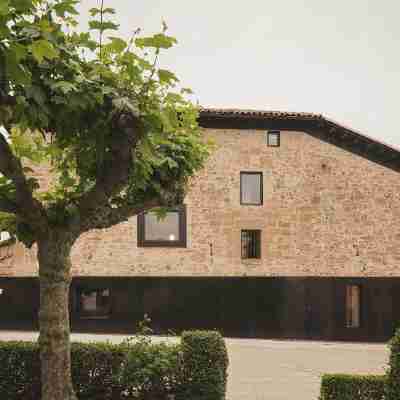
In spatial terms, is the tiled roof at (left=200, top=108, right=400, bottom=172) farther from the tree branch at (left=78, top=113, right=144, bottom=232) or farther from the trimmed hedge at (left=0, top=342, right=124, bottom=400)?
the trimmed hedge at (left=0, top=342, right=124, bottom=400)

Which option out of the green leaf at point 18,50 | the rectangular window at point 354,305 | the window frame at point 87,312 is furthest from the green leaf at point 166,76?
the rectangular window at point 354,305

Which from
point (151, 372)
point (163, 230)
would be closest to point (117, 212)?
point (151, 372)

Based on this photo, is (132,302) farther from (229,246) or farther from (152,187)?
(152,187)

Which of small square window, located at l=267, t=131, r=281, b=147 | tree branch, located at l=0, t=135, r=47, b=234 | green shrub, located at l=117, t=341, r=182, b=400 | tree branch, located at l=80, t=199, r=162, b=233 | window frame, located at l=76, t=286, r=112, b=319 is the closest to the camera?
tree branch, located at l=0, t=135, r=47, b=234

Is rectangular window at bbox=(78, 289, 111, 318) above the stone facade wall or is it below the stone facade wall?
below

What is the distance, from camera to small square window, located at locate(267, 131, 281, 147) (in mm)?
25250

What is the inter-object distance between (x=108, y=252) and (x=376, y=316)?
14.2 m

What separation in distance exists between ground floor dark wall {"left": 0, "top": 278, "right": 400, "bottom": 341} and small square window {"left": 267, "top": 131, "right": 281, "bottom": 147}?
695 cm

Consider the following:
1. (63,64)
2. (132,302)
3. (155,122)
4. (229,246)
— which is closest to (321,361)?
(229,246)

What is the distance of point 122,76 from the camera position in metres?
7.38

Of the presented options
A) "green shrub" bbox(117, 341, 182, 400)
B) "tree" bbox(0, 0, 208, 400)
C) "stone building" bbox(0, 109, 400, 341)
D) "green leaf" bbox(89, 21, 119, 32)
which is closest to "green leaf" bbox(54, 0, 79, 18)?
"tree" bbox(0, 0, 208, 400)

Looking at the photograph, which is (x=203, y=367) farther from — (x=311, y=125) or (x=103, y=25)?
(x=311, y=125)

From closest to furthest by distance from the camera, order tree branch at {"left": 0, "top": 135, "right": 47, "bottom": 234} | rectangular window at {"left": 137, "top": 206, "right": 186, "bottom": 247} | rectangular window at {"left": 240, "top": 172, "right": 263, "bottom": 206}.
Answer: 1. tree branch at {"left": 0, "top": 135, "right": 47, "bottom": 234}
2. rectangular window at {"left": 137, "top": 206, "right": 186, "bottom": 247}
3. rectangular window at {"left": 240, "top": 172, "right": 263, "bottom": 206}

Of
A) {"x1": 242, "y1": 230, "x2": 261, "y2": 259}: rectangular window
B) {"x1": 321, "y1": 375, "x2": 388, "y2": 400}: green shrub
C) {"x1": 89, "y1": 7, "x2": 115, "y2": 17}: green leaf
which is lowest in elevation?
{"x1": 321, "y1": 375, "x2": 388, "y2": 400}: green shrub
